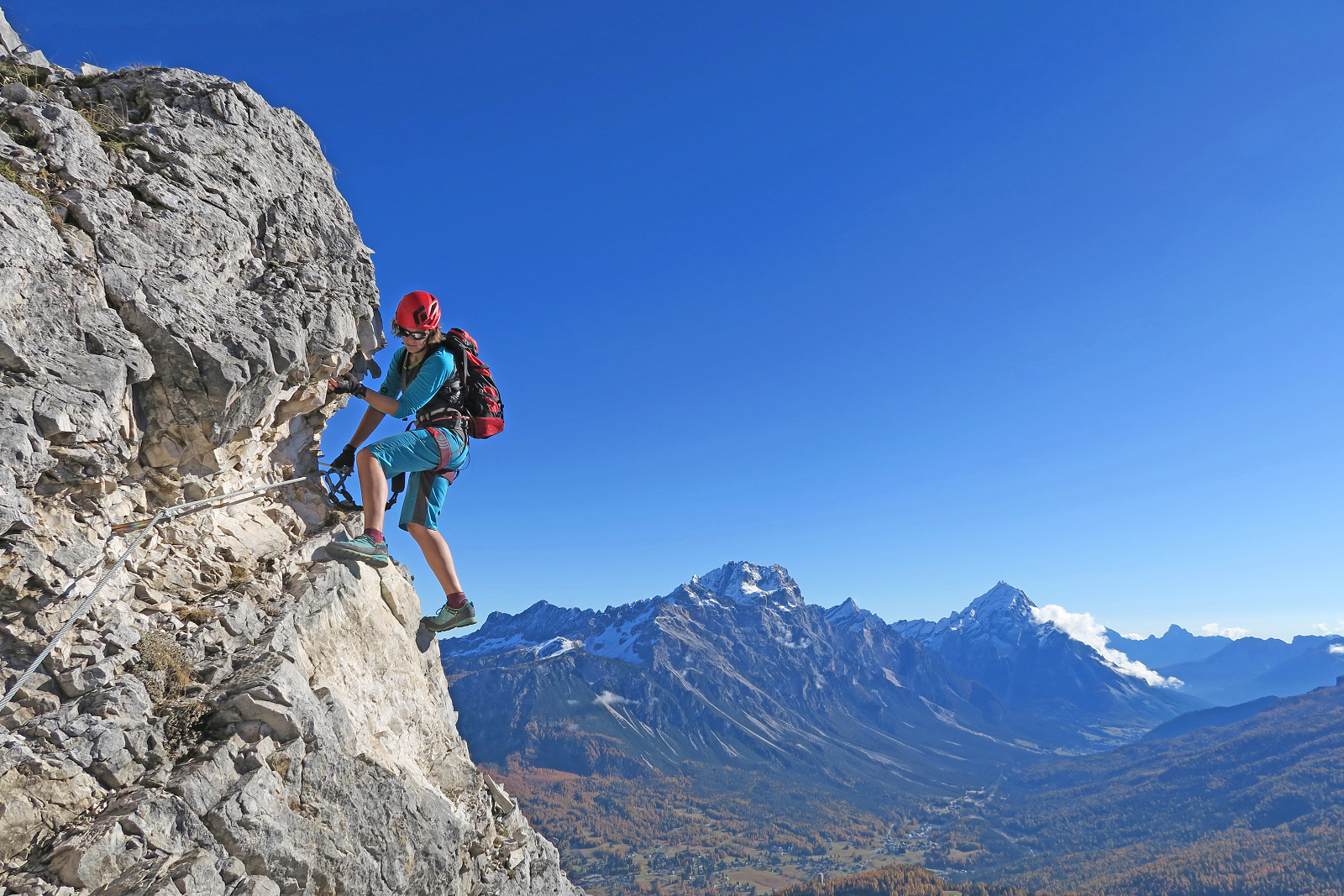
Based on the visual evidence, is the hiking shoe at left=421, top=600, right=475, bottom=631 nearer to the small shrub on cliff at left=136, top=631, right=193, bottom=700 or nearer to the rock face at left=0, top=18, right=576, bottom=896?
the rock face at left=0, top=18, right=576, bottom=896

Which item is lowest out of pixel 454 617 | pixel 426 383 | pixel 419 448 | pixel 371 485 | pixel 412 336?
pixel 454 617

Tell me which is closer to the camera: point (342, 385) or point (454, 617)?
point (454, 617)

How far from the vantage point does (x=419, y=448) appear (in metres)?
9.29

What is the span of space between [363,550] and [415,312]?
11.6 ft

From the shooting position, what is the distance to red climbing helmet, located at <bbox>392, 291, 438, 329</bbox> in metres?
9.40

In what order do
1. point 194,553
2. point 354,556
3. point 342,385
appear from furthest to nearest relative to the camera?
point 342,385 < point 354,556 < point 194,553

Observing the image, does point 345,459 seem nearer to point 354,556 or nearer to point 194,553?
point 354,556

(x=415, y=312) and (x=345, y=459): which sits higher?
(x=415, y=312)

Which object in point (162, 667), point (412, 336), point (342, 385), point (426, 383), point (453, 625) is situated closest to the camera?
point (162, 667)

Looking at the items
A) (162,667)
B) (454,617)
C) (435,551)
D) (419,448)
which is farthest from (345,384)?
(162,667)

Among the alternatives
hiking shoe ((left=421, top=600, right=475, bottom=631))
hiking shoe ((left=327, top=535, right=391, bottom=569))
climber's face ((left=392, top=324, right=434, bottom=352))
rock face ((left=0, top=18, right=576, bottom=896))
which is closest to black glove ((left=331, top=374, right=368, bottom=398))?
rock face ((left=0, top=18, right=576, bottom=896))

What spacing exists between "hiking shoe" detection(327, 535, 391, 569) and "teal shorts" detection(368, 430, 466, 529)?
57cm

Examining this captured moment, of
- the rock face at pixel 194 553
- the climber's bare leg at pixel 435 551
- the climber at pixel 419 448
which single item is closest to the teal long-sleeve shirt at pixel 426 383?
the climber at pixel 419 448

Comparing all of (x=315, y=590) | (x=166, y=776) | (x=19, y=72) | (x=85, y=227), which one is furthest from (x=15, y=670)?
(x=19, y=72)
